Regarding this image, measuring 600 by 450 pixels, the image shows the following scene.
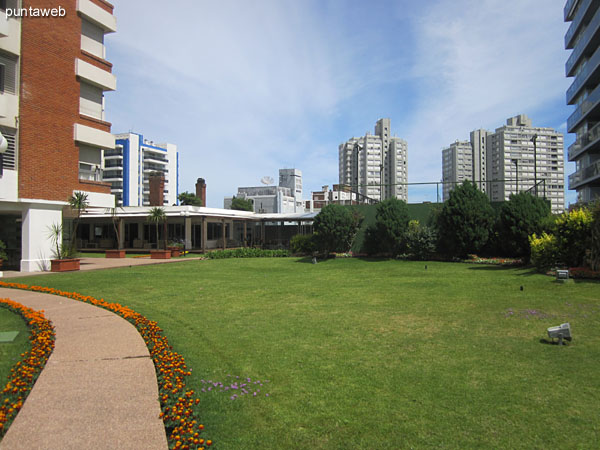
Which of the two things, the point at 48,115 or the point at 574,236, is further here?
the point at 48,115

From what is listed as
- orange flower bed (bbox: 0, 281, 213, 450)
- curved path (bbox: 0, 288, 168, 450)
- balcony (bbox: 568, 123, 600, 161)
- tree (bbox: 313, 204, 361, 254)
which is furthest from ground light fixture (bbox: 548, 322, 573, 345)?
balcony (bbox: 568, 123, 600, 161)

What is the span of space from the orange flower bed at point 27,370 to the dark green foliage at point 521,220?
1627 cm

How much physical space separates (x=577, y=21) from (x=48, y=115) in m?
44.8

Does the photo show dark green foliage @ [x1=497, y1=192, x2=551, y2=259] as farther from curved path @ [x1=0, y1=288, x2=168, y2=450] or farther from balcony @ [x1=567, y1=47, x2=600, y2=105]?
balcony @ [x1=567, y1=47, x2=600, y2=105]

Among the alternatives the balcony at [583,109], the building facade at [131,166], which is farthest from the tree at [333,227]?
the building facade at [131,166]

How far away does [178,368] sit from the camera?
15.7ft

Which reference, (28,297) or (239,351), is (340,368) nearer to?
(239,351)

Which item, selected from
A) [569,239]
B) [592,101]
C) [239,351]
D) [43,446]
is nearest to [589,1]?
[592,101]

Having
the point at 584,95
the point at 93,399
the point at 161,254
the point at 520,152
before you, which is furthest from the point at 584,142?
the point at 520,152

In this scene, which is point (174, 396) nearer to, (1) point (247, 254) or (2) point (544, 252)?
(2) point (544, 252)

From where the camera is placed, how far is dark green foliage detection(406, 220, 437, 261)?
18797 millimetres

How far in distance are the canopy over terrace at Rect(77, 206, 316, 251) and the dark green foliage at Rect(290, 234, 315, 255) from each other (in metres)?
6.17

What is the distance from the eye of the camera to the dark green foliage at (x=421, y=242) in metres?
18.8

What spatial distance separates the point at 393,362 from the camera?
5.29m
